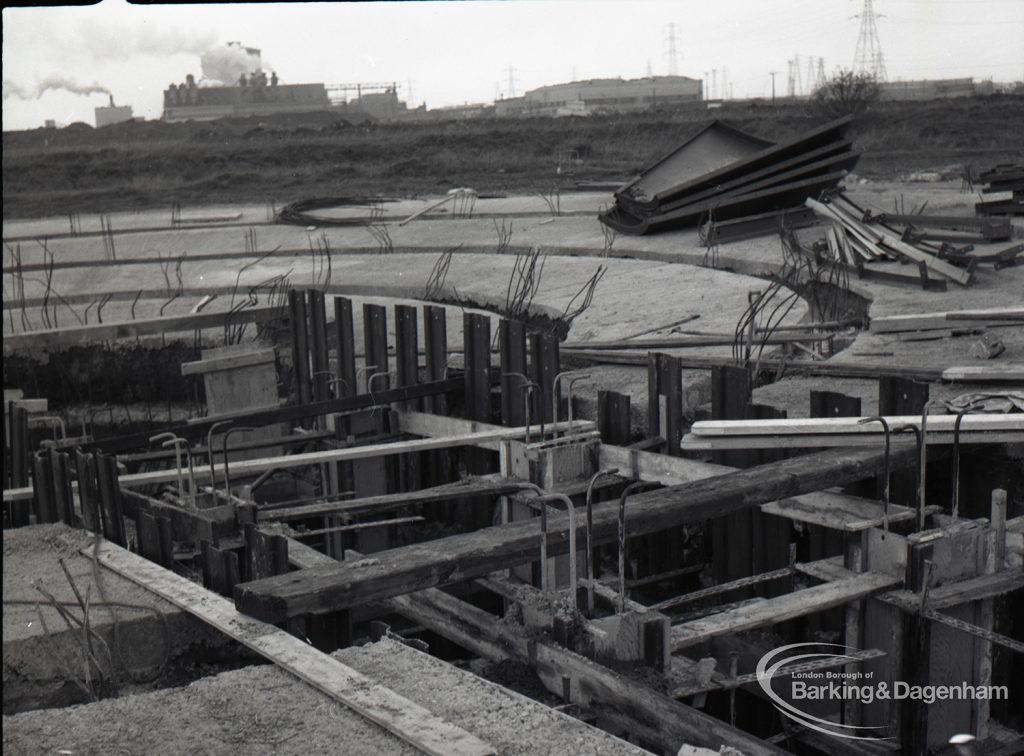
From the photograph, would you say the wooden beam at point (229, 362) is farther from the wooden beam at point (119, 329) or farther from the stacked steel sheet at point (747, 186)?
the stacked steel sheet at point (747, 186)

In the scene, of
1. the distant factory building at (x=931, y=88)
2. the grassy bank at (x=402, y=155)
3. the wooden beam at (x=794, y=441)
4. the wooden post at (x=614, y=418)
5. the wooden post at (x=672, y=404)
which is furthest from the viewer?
the distant factory building at (x=931, y=88)

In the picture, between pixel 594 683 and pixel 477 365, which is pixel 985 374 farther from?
pixel 594 683

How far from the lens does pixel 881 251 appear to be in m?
12.8

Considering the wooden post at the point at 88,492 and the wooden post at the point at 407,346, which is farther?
the wooden post at the point at 407,346

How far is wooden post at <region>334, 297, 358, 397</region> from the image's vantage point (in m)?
9.77

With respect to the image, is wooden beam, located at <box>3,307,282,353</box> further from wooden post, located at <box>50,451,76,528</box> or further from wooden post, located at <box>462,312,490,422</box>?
wooden post, located at <box>50,451,76,528</box>

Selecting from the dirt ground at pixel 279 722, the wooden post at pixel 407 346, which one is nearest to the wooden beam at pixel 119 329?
the wooden post at pixel 407 346

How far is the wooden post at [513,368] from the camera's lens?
27.1ft

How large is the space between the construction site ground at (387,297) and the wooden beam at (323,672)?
6 centimetres

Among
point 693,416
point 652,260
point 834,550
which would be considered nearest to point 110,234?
point 652,260

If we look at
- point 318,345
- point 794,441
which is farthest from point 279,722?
point 318,345

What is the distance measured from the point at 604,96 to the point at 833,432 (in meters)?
71.3

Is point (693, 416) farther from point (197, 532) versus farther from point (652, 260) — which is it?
point (652, 260)

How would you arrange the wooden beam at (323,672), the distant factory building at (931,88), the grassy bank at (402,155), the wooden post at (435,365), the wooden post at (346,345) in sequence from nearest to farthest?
1. the wooden beam at (323,672)
2. the wooden post at (435,365)
3. the wooden post at (346,345)
4. the grassy bank at (402,155)
5. the distant factory building at (931,88)
